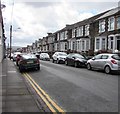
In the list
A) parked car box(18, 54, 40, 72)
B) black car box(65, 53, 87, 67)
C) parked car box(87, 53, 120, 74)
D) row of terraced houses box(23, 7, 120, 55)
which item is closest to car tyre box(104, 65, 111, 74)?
parked car box(87, 53, 120, 74)

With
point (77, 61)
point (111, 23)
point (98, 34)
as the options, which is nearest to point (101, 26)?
point (98, 34)

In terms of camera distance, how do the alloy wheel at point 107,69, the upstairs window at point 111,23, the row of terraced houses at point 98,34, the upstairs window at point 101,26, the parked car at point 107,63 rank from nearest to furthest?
the parked car at point 107,63 → the alloy wheel at point 107,69 → the row of terraced houses at point 98,34 → the upstairs window at point 111,23 → the upstairs window at point 101,26

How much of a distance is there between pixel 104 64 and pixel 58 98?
10.2 m

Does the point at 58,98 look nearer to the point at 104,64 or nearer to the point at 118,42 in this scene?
the point at 104,64

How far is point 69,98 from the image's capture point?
834 cm

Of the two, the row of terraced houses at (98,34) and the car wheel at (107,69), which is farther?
the row of terraced houses at (98,34)

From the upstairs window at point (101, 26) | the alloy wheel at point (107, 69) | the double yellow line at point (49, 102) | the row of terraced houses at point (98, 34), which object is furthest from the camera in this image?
the upstairs window at point (101, 26)

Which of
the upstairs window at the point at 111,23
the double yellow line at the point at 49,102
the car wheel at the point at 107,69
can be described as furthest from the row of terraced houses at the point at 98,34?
the double yellow line at the point at 49,102

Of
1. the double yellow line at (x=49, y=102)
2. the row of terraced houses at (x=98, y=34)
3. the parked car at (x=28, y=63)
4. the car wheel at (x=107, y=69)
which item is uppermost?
the row of terraced houses at (x=98, y=34)

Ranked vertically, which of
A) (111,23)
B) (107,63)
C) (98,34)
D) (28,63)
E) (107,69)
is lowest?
(107,69)

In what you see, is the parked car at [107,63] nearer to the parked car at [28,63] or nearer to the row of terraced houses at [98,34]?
the parked car at [28,63]

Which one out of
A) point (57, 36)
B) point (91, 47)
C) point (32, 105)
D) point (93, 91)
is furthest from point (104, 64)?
point (57, 36)

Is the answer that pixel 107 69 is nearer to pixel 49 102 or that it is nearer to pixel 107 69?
pixel 107 69

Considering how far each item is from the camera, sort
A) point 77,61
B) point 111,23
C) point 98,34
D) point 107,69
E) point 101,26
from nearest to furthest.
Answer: point 107,69, point 77,61, point 111,23, point 101,26, point 98,34
